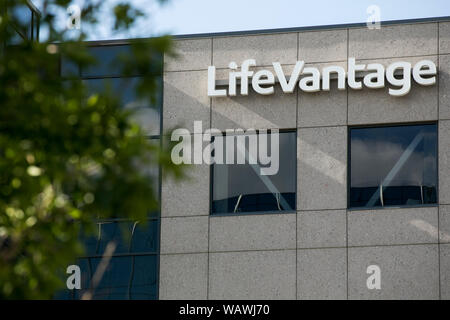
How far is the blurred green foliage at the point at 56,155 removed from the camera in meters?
8.87

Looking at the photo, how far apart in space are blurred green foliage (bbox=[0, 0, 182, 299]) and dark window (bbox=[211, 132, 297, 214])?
1379 centimetres

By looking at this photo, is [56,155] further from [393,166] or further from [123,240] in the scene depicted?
[123,240]

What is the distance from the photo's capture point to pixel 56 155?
9.03 m

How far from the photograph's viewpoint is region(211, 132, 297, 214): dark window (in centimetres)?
2302

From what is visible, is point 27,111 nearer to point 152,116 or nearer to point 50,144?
point 50,144

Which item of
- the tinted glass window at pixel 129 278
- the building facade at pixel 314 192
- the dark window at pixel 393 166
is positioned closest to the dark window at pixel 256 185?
the building facade at pixel 314 192

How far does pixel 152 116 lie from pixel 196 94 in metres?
1.02

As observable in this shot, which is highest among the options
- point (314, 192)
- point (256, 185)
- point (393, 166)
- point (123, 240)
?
point (393, 166)

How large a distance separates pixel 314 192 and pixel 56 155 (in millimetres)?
14148

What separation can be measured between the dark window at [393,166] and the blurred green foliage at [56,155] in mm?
13636
